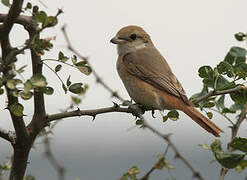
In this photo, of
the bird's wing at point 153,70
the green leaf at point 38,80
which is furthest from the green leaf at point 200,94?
the green leaf at point 38,80

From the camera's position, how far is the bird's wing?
512 cm

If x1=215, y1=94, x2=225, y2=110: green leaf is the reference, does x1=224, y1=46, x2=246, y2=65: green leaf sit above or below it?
above

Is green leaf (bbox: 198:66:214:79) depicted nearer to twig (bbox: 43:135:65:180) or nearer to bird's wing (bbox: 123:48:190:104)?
twig (bbox: 43:135:65:180)

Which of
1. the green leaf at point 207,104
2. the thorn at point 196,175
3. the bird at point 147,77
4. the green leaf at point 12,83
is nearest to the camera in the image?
the thorn at point 196,175

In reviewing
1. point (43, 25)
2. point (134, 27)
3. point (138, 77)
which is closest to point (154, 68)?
point (138, 77)

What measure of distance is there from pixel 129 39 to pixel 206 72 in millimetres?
2714

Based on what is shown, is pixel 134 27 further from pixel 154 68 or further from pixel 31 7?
pixel 31 7

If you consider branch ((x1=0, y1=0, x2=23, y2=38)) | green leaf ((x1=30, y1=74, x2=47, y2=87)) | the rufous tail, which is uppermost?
branch ((x1=0, y1=0, x2=23, y2=38))

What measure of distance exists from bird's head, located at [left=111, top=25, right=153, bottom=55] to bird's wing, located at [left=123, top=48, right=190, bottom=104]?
13cm

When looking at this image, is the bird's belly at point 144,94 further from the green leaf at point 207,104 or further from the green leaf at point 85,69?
the green leaf at point 85,69

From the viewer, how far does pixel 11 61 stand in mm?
2383

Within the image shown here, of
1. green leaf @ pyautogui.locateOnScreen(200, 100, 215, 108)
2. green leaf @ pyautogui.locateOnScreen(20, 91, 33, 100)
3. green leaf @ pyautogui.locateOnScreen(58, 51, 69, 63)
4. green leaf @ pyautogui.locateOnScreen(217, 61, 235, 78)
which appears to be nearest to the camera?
green leaf @ pyautogui.locateOnScreen(20, 91, 33, 100)

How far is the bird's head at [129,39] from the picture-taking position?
5.94 metres

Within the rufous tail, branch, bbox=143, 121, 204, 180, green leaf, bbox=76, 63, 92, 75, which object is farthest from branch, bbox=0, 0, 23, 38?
the rufous tail
